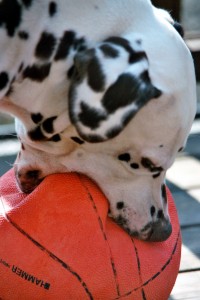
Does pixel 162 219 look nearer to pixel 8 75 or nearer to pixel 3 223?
pixel 3 223

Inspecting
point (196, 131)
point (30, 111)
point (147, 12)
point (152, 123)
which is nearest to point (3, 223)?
point (30, 111)

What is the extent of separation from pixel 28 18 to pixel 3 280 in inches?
28.6

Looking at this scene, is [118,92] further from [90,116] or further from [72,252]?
[72,252]

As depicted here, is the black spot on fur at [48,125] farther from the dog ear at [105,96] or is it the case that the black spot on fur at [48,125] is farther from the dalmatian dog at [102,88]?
the dog ear at [105,96]

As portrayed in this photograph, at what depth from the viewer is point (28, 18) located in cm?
261

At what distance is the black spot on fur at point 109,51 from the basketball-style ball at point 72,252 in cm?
43

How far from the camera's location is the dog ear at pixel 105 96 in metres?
2.51

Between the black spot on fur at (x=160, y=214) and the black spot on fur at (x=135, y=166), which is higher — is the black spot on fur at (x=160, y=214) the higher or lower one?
the lower one

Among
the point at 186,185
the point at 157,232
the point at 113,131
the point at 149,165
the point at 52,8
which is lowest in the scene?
the point at 186,185

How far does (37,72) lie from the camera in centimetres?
263

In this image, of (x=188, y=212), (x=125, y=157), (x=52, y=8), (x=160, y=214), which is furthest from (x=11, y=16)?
(x=188, y=212)

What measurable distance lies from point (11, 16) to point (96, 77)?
30 cm

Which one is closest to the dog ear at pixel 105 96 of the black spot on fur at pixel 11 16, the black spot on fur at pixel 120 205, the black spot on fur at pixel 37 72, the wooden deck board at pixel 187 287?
the black spot on fur at pixel 37 72

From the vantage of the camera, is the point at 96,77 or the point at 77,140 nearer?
the point at 96,77
